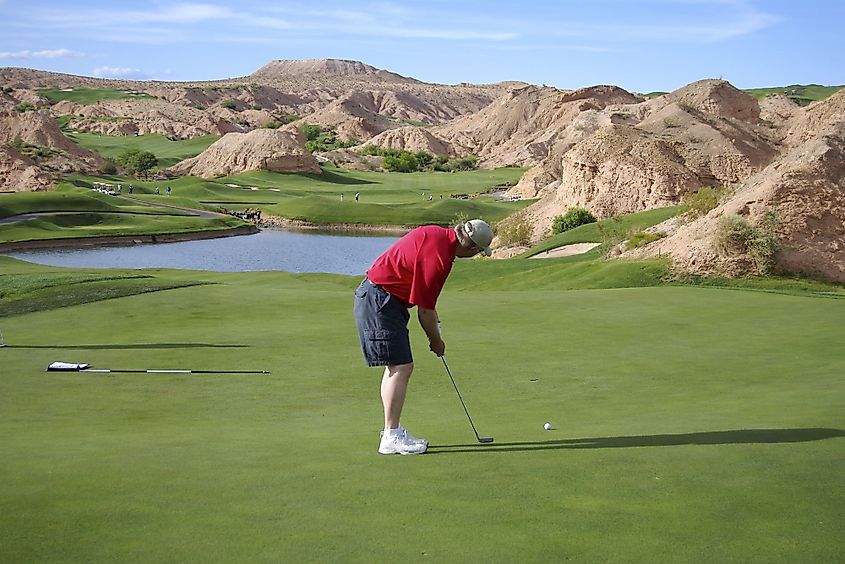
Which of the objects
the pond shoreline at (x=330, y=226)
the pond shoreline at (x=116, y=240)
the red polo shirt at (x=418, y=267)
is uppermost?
the red polo shirt at (x=418, y=267)

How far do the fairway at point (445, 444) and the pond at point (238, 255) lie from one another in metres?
38.2

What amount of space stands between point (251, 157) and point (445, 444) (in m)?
118

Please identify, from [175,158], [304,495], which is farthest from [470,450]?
[175,158]

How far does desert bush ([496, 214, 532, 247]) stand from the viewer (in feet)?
194

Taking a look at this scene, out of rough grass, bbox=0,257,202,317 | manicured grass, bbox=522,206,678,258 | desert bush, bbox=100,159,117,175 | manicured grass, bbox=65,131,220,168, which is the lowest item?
desert bush, bbox=100,159,117,175

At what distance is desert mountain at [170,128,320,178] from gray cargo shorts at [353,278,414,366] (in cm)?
11571

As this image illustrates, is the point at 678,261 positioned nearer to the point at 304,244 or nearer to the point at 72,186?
the point at 304,244

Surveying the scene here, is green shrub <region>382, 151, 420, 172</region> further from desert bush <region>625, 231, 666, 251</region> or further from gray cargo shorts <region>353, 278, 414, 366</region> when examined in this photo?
gray cargo shorts <region>353, 278, 414, 366</region>

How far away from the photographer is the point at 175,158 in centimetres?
14062

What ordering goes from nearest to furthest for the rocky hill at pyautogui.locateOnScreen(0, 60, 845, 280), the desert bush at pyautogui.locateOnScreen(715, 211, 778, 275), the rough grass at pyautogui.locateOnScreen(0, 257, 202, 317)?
the rough grass at pyautogui.locateOnScreen(0, 257, 202, 317) → the desert bush at pyautogui.locateOnScreen(715, 211, 778, 275) → the rocky hill at pyautogui.locateOnScreen(0, 60, 845, 280)

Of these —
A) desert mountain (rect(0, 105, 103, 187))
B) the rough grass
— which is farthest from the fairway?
desert mountain (rect(0, 105, 103, 187))

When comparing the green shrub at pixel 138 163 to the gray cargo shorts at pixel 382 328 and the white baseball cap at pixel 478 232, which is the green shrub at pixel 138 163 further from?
the white baseball cap at pixel 478 232

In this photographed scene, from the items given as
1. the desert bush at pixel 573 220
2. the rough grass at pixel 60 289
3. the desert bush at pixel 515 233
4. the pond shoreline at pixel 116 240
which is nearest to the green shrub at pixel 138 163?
the pond shoreline at pixel 116 240

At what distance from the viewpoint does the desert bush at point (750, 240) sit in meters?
27.8
